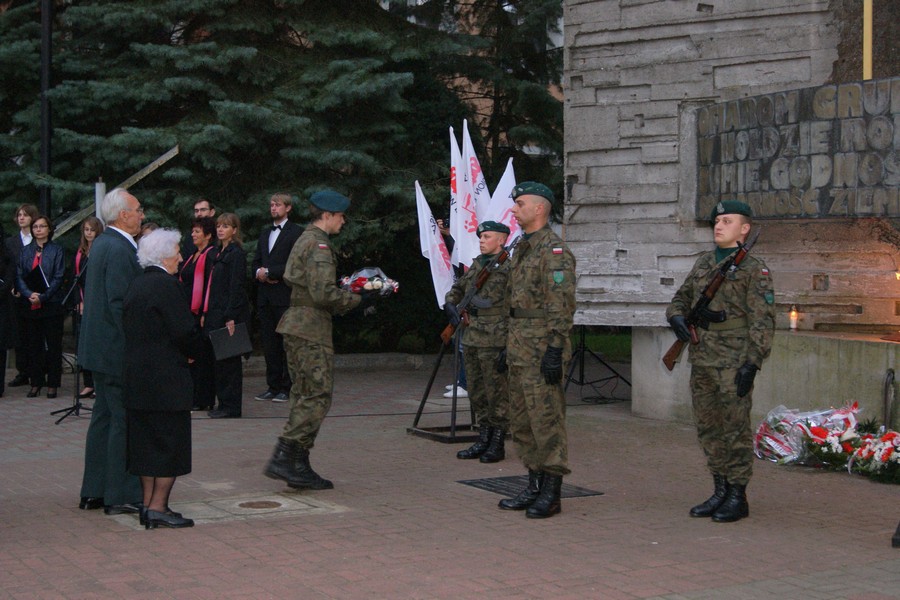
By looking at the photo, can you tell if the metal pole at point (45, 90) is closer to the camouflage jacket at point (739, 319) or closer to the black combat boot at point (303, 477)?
the black combat boot at point (303, 477)

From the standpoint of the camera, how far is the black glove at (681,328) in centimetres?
768

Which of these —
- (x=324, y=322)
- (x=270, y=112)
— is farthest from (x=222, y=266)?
(x=324, y=322)

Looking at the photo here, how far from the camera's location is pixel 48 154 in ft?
47.4

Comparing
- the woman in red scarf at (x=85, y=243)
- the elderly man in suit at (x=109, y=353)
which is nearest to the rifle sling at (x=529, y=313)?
the elderly man in suit at (x=109, y=353)

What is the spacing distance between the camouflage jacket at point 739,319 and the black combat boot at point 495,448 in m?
2.16

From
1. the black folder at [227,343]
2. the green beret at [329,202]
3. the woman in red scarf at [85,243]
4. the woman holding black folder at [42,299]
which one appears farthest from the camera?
the woman holding black folder at [42,299]

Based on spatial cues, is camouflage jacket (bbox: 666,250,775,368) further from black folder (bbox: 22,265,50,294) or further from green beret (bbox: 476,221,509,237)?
black folder (bbox: 22,265,50,294)

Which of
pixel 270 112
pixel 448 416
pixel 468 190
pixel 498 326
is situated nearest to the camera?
pixel 498 326

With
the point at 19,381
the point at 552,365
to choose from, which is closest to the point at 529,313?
the point at 552,365

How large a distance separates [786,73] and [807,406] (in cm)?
298

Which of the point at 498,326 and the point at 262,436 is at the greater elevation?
the point at 498,326

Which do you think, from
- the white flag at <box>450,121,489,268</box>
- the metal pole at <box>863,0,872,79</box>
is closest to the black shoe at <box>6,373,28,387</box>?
the white flag at <box>450,121,489,268</box>

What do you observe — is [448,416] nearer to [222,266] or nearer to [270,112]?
[222,266]

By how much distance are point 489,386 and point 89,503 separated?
3.32m
